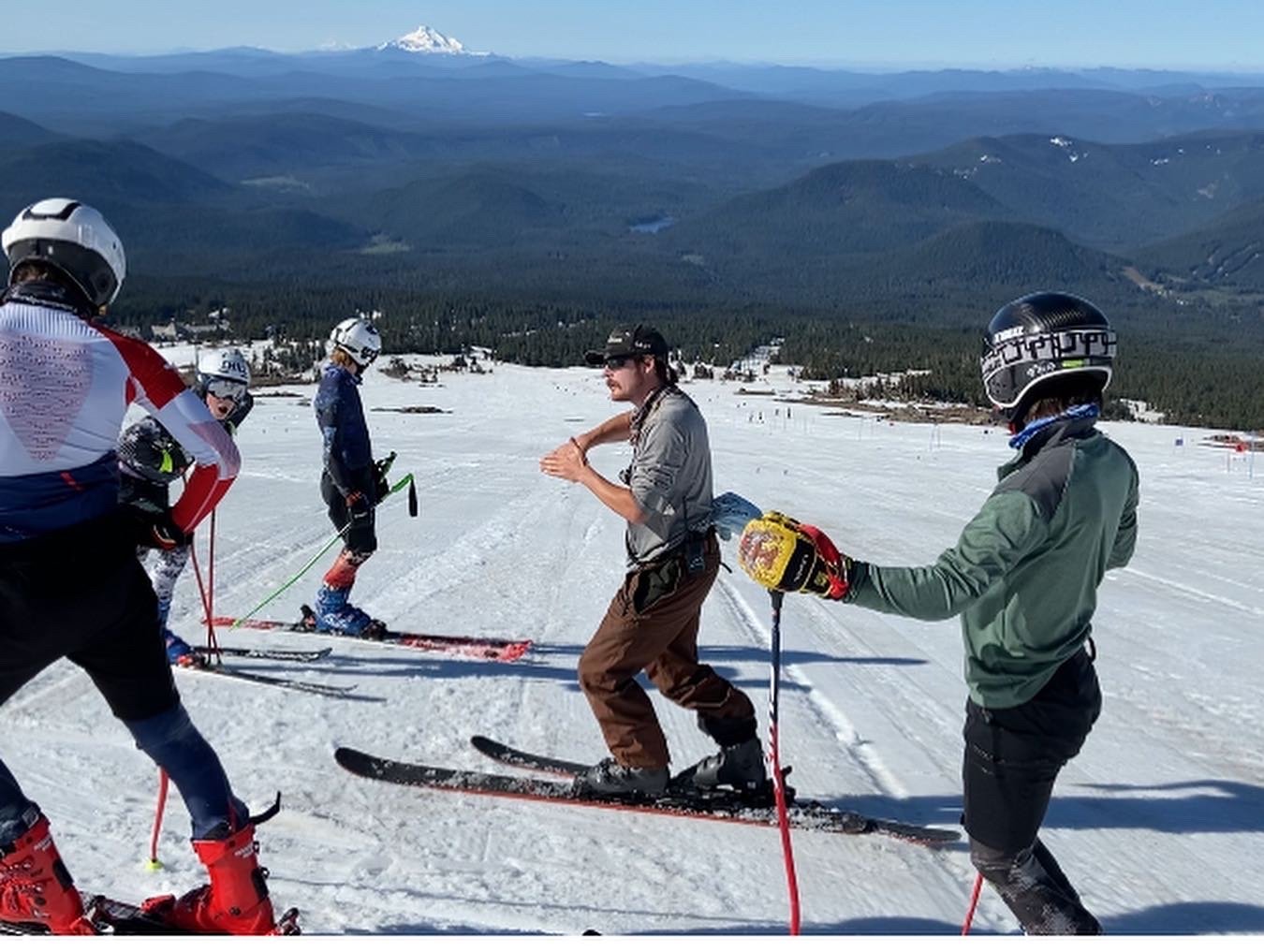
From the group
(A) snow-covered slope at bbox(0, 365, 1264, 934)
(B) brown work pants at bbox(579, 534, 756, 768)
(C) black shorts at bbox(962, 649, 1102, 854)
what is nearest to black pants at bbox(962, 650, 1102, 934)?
(C) black shorts at bbox(962, 649, 1102, 854)

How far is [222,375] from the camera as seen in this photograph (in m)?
6.86

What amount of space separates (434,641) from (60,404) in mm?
4868

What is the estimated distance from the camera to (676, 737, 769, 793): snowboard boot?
16.8ft

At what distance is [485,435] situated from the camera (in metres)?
28.8

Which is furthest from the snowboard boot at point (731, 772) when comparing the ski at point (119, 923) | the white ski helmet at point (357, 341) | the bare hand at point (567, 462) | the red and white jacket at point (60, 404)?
the white ski helmet at point (357, 341)

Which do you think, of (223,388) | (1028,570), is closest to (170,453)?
(223,388)

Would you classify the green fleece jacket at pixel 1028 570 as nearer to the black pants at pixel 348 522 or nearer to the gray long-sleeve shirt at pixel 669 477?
the gray long-sleeve shirt at pixel 669 477

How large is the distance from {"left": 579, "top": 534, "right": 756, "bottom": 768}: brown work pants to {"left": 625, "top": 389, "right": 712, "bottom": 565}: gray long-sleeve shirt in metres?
0.13

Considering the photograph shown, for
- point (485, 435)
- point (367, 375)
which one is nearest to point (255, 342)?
point (367, 375)

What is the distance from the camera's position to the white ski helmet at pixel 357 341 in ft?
24.3

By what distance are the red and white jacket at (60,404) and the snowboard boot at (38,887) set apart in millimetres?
1027

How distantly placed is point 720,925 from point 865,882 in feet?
2.47

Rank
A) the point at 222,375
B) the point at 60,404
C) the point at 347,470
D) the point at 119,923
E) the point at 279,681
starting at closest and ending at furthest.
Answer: the point at 60,404
the point at 119,923
the point at 279,681
the point at 222,375
the point at 347,470

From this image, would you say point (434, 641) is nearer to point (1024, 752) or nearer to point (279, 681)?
point (279, 681)
